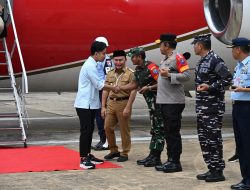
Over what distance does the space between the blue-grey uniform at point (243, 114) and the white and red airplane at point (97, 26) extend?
156 inches

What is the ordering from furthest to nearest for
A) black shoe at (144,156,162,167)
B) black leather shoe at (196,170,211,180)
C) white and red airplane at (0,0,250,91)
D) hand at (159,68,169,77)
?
1. white and red airplane at (0,0,250,91)
2. black shoe at (144,156,162,167)
3. hand at (159,68,169,77)
4. black leather shoe at (196,170,211,180)

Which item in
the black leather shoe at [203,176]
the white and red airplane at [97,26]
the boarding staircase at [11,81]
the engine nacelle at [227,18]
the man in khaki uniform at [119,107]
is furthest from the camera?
the white and red airplane at [97,26]

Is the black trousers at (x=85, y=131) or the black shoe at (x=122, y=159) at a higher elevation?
the black trousers at (x=85, y=131)

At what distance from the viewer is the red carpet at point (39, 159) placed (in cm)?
736

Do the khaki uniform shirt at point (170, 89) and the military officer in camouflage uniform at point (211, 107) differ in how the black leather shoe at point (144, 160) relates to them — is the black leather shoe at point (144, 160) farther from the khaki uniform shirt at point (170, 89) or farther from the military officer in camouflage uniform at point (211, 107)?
the military officer in camouflage uniform at point (211, 107)

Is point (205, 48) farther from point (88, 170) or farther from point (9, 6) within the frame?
point (9, 6)

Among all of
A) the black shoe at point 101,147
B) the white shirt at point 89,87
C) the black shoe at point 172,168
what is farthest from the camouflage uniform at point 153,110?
the black shoe at point 101,147

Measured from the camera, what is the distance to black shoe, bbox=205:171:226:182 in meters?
6.53

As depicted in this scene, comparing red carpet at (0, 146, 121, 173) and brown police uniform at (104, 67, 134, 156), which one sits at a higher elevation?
brown police uniform at (104, 67, 134, 156)

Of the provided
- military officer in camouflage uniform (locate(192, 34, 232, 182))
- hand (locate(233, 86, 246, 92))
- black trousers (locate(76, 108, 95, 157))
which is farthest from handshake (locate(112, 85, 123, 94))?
hand (locate(233, 86, 246, 92))

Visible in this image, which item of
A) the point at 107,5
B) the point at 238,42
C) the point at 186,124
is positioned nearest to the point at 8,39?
the point at 107,5

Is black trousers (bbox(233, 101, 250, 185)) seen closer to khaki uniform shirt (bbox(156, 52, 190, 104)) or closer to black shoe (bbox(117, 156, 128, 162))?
khaki uniform shirt (bbox(156, 52, 190, 104))

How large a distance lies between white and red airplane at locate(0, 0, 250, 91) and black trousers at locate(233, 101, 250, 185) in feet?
13.3

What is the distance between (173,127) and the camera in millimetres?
7102
